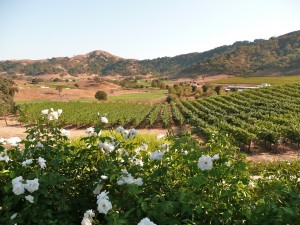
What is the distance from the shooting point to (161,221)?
303 cm

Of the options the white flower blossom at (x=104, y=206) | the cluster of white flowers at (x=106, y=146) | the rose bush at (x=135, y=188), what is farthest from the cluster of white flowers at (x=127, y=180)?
the cluster of white flowers at (x=106, y=146)

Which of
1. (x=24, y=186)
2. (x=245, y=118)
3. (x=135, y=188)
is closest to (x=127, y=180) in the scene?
(x=135, y=188)

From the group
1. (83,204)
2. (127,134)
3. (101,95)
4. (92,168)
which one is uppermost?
(127,134)

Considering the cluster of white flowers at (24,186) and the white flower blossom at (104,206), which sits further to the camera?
the cluster of white flowers at (24,186)

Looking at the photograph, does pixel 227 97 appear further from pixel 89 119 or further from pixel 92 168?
pixel 92 168

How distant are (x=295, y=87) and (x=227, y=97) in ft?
37.1

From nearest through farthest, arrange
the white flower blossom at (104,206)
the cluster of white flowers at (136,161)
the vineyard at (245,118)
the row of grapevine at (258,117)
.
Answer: the white flower blossom at (104,206)
the cluster of white flowers at (136,161)
the row of grapevine at (258,117)
the vineyard at (245,118)

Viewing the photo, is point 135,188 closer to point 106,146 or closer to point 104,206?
point 104,206

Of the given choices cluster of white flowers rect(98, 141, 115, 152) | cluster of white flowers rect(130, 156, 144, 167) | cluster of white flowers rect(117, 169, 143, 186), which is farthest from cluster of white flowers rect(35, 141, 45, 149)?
cluster of white flowers rect(117, 169, 143, 186)

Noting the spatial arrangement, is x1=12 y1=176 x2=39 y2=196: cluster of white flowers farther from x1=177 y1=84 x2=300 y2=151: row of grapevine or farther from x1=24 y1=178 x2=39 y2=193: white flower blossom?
x1=177 y1=84 x2=300 y2=151: row of grapevine

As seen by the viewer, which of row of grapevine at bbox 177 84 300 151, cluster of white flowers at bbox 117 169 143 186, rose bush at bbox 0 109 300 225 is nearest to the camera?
rose bush at bbox 0 109 300 225

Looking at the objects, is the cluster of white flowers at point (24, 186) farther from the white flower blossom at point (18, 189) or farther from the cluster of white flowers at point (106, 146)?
the cluster of white flowers at point (106, 146)

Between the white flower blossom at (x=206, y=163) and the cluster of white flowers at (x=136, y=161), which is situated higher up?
the white flower blossom at (x=206, y=163)

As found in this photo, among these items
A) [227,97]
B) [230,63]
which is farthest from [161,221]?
[230,63]
